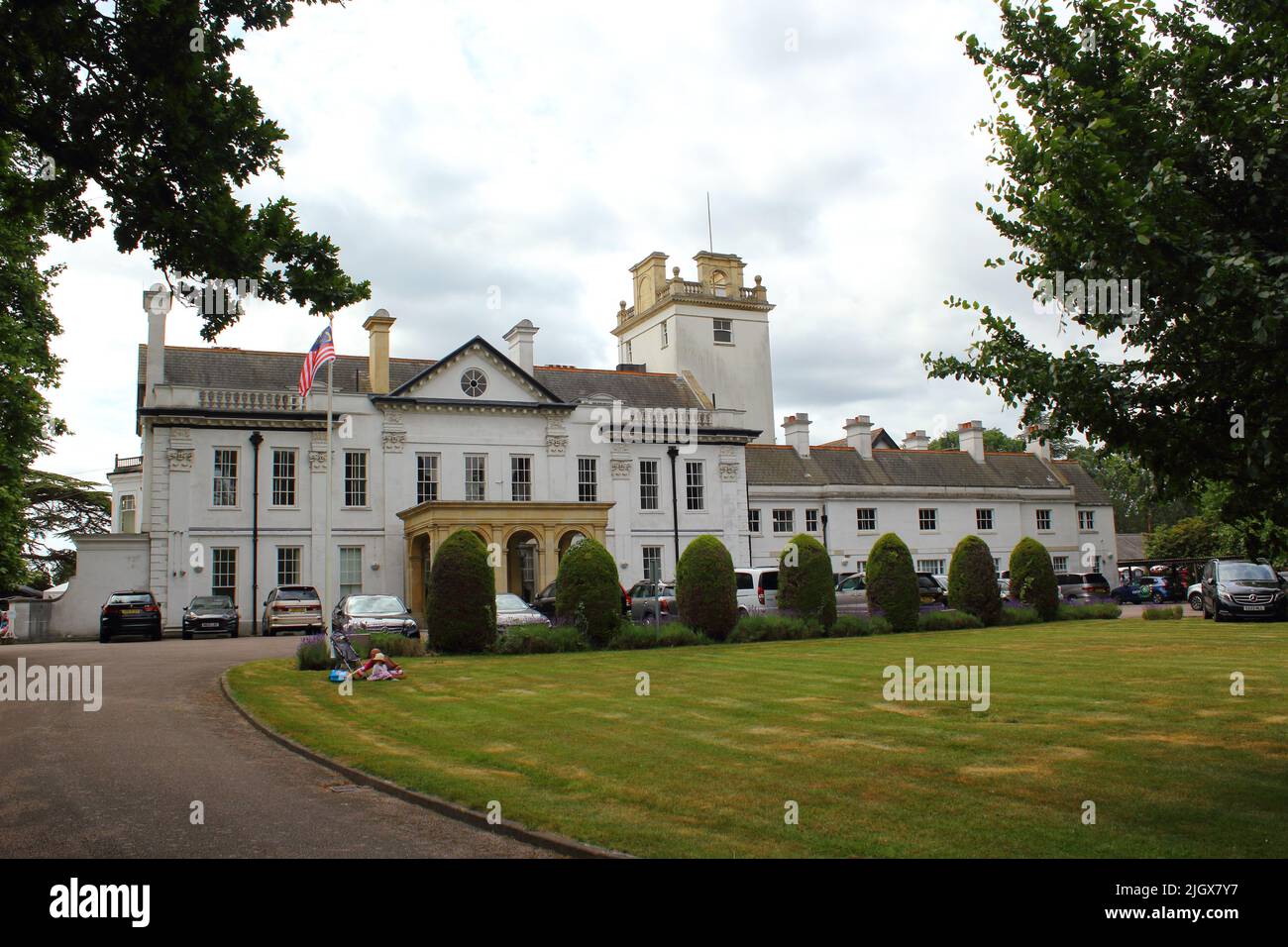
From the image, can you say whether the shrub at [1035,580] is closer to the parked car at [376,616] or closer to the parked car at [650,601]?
the parked car at [650,601]

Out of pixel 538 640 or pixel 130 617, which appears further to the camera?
pixel 130 617

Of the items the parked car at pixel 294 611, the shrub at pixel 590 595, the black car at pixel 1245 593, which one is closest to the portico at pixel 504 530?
the parked car at pixel 294 611

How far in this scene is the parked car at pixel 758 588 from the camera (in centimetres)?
3619

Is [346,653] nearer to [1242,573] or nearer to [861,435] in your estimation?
[1242,573]

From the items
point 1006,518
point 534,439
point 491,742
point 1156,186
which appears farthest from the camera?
point 1006,518

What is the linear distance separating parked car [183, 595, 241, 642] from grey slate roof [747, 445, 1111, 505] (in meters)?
27.4

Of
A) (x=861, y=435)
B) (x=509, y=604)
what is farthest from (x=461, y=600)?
(x=861, y=435)

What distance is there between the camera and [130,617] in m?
33.8

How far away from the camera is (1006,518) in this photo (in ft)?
198

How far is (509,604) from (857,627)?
10225 mm

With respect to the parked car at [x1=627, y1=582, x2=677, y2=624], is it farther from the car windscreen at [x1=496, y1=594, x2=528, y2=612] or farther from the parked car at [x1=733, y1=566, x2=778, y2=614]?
the car windscreen at [x1=496, y1=594, x2=528, y2=612]
